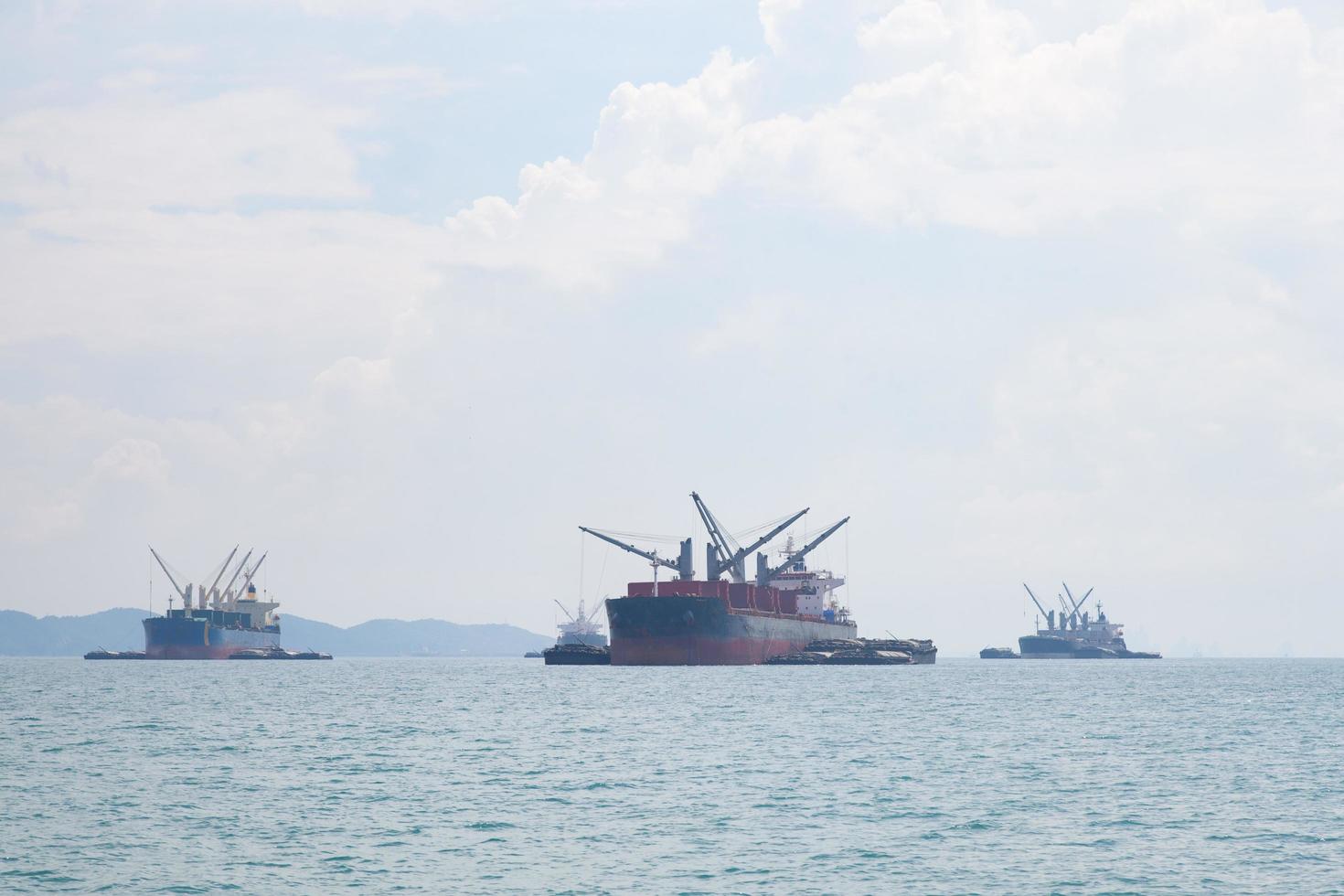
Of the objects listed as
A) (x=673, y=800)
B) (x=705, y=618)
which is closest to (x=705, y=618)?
(x=705, y=618)

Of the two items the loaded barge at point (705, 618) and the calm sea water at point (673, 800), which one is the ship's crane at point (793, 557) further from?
the calm sea water at point (673, 800)

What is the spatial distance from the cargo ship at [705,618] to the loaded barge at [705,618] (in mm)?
94

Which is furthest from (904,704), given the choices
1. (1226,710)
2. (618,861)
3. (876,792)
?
(618,861)

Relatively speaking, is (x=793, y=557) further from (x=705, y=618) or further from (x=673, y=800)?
(x=673, y=800)

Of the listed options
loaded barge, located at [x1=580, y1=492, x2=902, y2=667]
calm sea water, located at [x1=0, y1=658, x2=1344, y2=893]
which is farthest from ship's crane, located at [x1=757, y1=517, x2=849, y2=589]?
calm sea water, located at [x1=0, y1=658, x2=1344, y2=893]

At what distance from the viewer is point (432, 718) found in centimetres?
8650

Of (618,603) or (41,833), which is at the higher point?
(618,603)

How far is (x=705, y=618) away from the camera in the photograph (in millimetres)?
145875

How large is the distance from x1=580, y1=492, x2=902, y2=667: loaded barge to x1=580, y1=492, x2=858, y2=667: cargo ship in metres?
0.09

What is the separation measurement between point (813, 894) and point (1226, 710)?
77.4 m

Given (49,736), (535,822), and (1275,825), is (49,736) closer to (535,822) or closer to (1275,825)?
(535,822)

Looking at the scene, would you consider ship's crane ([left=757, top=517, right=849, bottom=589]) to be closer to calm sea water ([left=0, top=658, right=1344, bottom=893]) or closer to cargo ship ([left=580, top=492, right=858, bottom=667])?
cargo ship ([left=580, top=492, right=858, bottom=667])

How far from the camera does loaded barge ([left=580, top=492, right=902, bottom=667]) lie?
146250 mm

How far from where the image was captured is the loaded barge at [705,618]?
146 m
